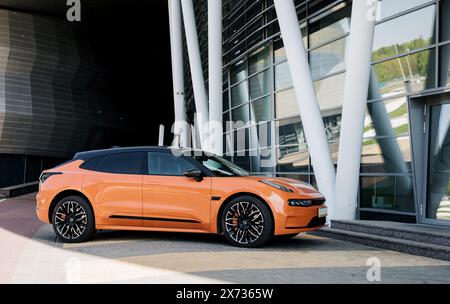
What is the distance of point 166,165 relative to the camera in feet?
29.0

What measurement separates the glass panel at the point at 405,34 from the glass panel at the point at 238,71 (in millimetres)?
9285

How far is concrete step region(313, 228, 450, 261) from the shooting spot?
7.29 metres

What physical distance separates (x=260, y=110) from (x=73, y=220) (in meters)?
11.7

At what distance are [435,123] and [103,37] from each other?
3750 centimetres

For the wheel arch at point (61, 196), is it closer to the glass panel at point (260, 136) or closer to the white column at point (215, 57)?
the white column at point (215, 57)

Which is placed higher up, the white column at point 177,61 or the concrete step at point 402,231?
the white column at point 177,61

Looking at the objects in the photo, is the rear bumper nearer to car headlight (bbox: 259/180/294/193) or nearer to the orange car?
the orange car

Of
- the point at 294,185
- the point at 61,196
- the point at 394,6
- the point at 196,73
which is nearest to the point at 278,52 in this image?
the point at 196,73

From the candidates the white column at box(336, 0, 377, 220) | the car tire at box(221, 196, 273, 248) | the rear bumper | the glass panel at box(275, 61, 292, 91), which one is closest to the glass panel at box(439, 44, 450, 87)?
the white column at box(336, 0, 377, 220)

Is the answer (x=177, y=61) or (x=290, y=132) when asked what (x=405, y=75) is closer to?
(x=290, y=132)

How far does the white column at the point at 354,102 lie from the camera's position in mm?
9805

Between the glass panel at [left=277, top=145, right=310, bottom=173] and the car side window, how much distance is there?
7.73 meters

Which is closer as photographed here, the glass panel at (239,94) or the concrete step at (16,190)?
the glass panel at (239,94)

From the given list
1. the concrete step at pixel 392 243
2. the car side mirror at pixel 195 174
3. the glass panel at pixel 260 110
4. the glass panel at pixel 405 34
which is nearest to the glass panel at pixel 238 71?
the glass panel at pixel 260 110
